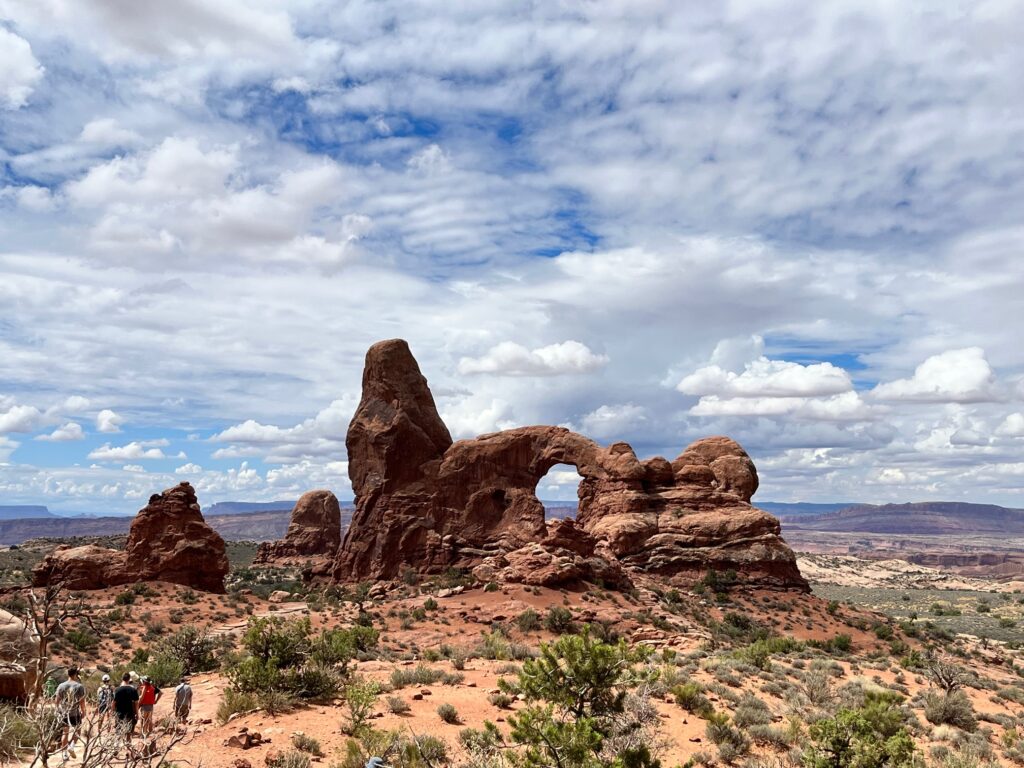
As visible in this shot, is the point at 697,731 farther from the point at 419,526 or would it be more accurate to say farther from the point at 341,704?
the point at 419,526

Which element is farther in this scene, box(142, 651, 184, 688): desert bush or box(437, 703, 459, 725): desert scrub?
box(142, 651, 184, 688): desert bush

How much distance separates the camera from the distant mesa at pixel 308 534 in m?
72.8

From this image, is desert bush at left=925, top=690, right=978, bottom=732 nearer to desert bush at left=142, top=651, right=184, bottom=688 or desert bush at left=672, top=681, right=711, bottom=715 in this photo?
desert bush at left=672, top=681, right=711, bottom=715

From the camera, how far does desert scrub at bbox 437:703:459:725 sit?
1291cm

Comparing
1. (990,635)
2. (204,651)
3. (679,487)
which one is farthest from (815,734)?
(990,635)

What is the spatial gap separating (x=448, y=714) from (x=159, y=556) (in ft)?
104

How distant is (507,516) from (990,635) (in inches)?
1307

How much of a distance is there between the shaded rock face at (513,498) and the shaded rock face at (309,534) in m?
27.8

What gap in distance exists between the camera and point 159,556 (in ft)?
125

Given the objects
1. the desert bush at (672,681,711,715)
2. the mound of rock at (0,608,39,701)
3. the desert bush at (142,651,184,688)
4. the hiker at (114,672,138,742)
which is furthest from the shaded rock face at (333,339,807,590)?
the hiker at (114,672,138,742)

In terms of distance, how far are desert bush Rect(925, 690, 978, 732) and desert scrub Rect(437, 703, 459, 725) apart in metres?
11.6

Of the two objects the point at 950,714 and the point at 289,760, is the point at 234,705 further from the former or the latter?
the point at 950,714

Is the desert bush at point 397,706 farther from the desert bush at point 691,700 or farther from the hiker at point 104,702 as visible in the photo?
the desert bush at point 691,700

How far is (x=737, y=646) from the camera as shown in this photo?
28.5 meters
